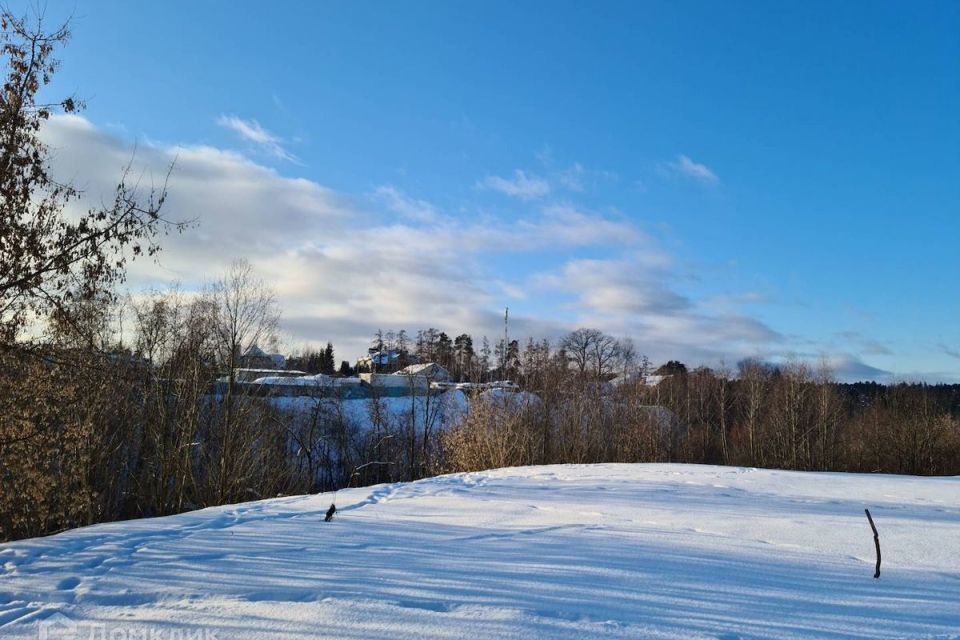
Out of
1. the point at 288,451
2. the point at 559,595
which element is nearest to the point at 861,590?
the point at 559,595

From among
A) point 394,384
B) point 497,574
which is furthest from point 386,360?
point 497,574

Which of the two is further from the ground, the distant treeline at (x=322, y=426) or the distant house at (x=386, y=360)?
the distant house at (x=386, y=360)

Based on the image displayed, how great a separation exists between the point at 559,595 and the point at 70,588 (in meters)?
3.45

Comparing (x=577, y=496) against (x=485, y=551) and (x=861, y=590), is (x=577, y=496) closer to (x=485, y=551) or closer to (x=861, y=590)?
(x=485, y=551)

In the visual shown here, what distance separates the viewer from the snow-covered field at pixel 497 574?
355cm

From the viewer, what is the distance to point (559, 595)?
4004mm

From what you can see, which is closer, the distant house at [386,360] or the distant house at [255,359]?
the distant house at [255,359]
